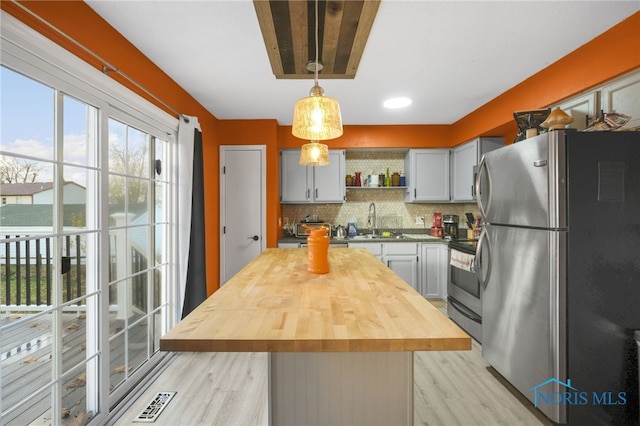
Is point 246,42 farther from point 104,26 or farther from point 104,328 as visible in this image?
point 104,328

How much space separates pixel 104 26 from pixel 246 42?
84 cm

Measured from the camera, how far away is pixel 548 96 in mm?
2500

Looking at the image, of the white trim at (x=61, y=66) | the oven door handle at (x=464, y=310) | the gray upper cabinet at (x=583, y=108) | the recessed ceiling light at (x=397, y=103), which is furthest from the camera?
the recessed ceiling light at (x=397, y=103)

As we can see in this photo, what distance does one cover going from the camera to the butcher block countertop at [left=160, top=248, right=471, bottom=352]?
88 cm

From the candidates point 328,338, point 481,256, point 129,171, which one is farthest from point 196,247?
point 481,256

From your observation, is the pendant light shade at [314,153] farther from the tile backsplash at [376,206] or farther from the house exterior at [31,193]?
the tile backsplash at [376,206]

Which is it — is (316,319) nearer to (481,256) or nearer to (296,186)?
(481,256)

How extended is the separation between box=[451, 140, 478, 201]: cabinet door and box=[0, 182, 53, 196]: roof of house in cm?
396

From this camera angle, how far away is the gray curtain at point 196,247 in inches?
115

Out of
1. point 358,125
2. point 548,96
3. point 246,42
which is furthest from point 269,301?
point 358,125

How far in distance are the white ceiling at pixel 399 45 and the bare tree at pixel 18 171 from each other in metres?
0.93

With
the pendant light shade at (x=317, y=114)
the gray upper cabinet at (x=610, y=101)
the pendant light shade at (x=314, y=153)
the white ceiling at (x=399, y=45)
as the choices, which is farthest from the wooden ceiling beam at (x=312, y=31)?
the gray upper cabinet at (x=610, y=101)

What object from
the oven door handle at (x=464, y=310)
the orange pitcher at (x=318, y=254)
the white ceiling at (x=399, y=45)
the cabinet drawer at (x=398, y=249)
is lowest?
the oven door handle at (x=464, y=310)

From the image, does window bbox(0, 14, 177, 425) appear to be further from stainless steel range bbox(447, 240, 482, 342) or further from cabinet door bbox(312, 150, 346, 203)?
stainless steel range bbox(447, 240, 482, 342)
